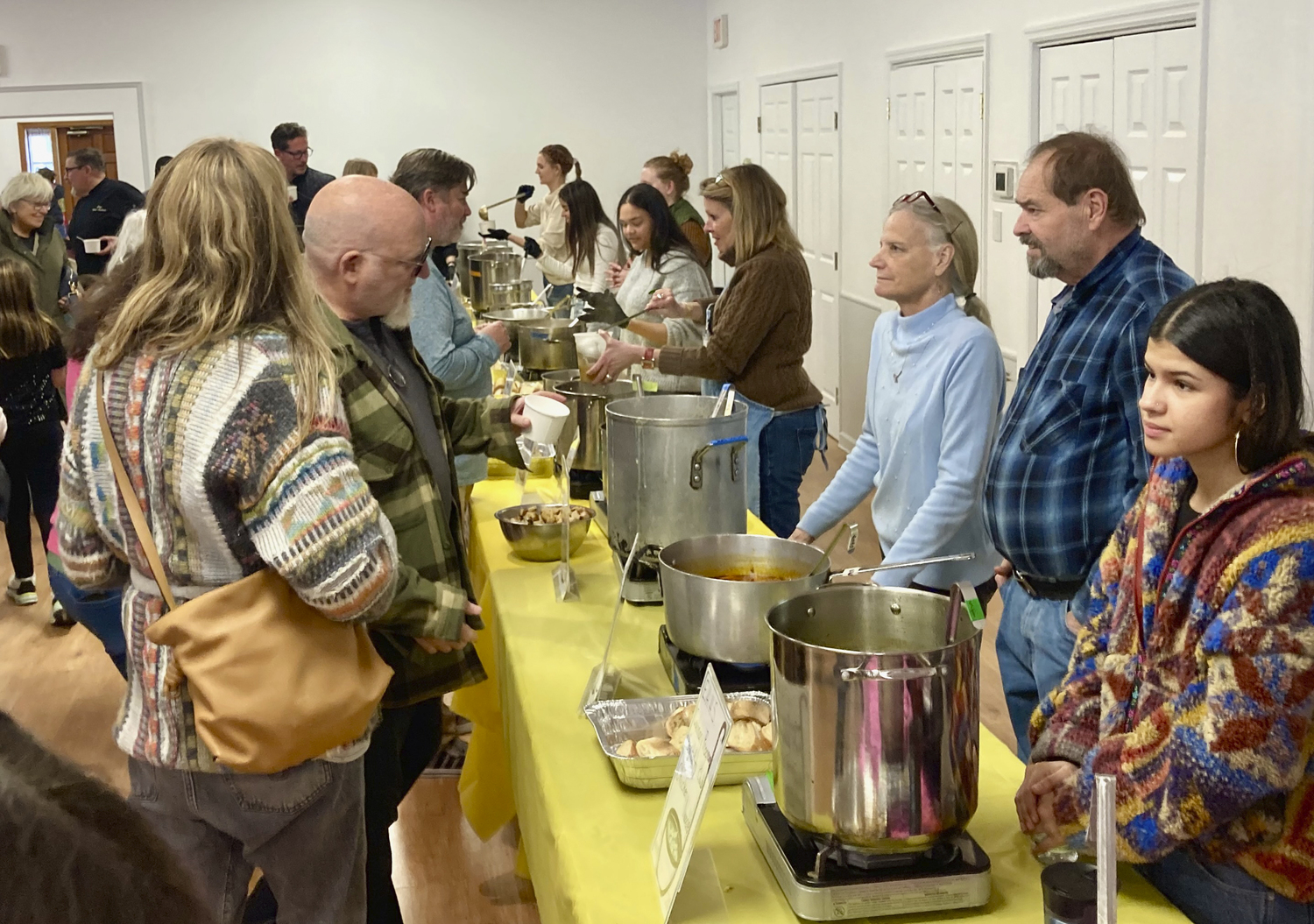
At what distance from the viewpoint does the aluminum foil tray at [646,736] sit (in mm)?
1573

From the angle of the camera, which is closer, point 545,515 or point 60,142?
point 545,515

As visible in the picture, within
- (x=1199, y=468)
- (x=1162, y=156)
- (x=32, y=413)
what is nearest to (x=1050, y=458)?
(x=1199, y=468)

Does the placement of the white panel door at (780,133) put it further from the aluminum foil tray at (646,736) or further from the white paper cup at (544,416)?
the aluminum foil tray at (646,736)

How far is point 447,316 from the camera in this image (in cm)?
321

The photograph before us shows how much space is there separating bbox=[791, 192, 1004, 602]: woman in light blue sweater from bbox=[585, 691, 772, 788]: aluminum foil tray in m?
0.71

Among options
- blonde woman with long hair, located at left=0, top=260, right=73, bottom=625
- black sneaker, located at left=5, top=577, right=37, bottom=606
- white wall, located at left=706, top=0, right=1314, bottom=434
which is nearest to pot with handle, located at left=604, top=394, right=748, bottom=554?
white wall, located at left=706, top=0, right=1314, bottom=434

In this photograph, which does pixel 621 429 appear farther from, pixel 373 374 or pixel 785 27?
pixel 785 27

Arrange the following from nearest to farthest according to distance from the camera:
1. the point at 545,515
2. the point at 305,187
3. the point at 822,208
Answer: the point at 545,515 < the point at 822,208 < the point at 305,187

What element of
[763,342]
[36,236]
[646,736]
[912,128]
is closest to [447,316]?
[763,342]

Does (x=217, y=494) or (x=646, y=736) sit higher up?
(x=217, y=494)

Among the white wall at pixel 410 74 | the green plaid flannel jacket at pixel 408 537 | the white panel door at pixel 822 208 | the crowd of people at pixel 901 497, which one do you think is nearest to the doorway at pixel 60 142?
the white wall at pixel 410 74

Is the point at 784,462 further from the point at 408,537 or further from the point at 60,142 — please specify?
the point at 60,142

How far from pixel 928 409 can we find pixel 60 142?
9.16 m

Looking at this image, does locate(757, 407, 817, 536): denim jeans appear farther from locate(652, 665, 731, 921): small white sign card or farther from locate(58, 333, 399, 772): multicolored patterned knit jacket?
locate(652, 665, 731, 921): small white sign card
